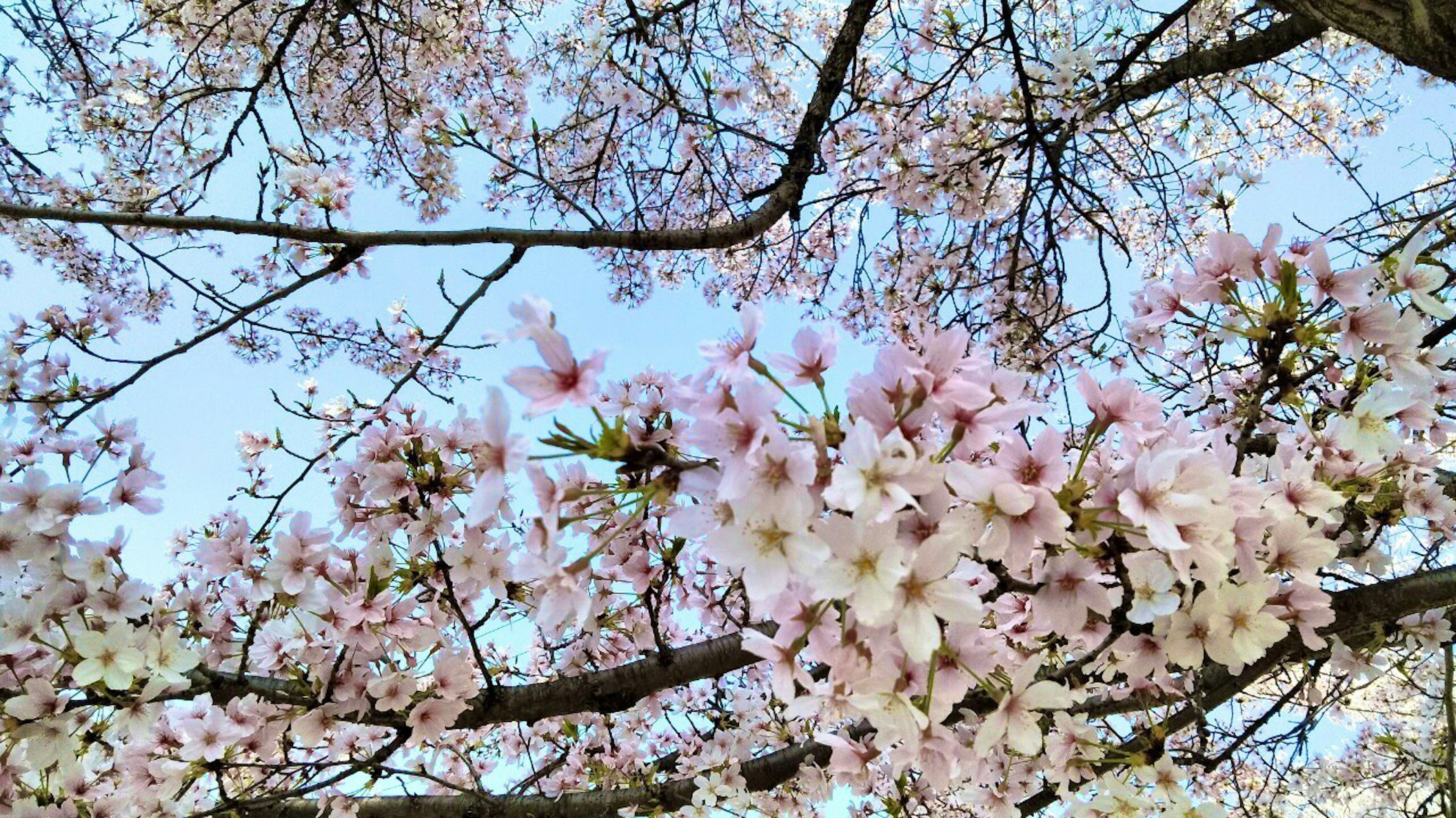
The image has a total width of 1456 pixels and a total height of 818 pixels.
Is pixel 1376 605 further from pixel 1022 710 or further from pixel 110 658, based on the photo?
pixel 110 658

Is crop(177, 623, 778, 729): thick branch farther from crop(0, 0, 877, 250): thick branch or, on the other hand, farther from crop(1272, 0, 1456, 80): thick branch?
crop(1272, 0, 1456, 80): thick branch

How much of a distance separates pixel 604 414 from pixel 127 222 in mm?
1849

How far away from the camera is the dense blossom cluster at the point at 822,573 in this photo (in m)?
0.95

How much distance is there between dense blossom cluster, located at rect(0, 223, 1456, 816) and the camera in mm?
952

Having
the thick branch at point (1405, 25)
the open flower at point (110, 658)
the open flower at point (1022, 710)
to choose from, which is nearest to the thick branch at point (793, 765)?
the open flower at point (1022, 710)

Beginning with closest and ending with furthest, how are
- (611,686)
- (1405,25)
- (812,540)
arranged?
1. (812,540)
2. (1405,25)
3. (611,686)

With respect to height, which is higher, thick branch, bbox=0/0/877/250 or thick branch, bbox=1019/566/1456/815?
thick branch, bbox=0/0/877/250

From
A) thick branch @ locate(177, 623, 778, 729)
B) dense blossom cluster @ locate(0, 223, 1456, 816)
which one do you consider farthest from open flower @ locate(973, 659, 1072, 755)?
thick branch @ locate(177, 623, 778, 729)

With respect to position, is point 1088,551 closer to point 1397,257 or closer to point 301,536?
point 1397,257

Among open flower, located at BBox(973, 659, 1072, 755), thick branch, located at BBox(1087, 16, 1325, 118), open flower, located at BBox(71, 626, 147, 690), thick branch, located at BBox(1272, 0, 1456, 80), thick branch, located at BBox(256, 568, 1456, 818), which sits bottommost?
open flower, located at BBox(973, 659, 1072, 755)

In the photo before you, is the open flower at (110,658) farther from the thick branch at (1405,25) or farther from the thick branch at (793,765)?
the thick branch at (1405,25)

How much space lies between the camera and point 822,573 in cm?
89

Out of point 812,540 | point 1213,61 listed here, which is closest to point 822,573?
point 812,540

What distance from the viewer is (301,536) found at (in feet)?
6.11
